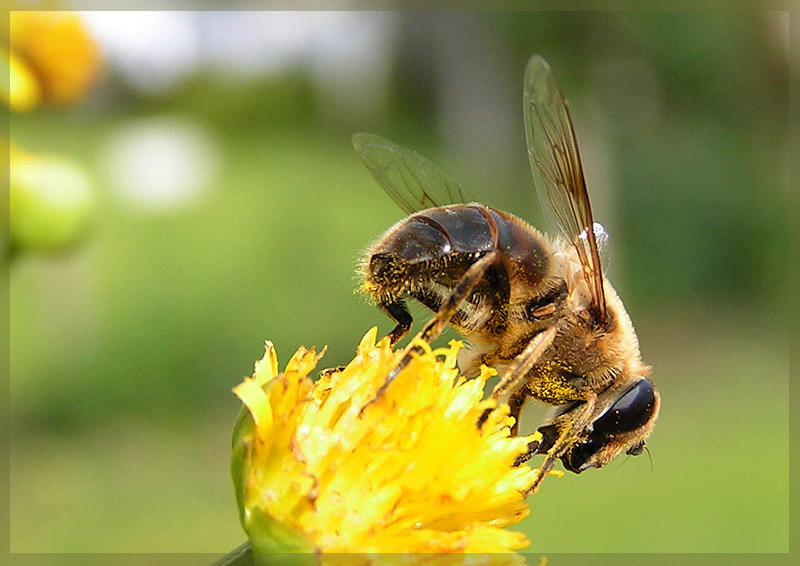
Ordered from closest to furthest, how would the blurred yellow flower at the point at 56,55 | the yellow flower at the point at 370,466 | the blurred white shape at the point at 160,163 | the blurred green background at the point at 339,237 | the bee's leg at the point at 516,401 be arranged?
the yellow flower at the point at 370,466 → the bee's leg at the point at 516,401 → the blurred yellow flower at the point at 56,55 → the blurred green background at the point at 339,237 → the blurred white shape at the point at 160,163

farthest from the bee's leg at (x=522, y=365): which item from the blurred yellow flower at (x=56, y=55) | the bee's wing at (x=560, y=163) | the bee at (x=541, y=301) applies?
the blurred yellow flower at (x=56, y=55)

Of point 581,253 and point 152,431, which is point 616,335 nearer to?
point 581,253

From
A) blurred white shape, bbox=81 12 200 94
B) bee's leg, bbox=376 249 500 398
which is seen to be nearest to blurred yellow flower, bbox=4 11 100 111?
bee's leg, bbox=376 249 500 398

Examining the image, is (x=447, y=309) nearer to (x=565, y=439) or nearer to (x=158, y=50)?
(x=565, y=439)

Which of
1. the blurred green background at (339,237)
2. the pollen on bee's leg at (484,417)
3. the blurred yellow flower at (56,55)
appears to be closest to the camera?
the pollen on bee's leg at (484,417)

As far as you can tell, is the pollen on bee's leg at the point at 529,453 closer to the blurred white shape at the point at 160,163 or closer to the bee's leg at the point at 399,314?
the bee's leg at the point at 399,314

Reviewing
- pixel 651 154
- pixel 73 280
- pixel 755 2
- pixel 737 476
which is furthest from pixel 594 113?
pixel 73 280
